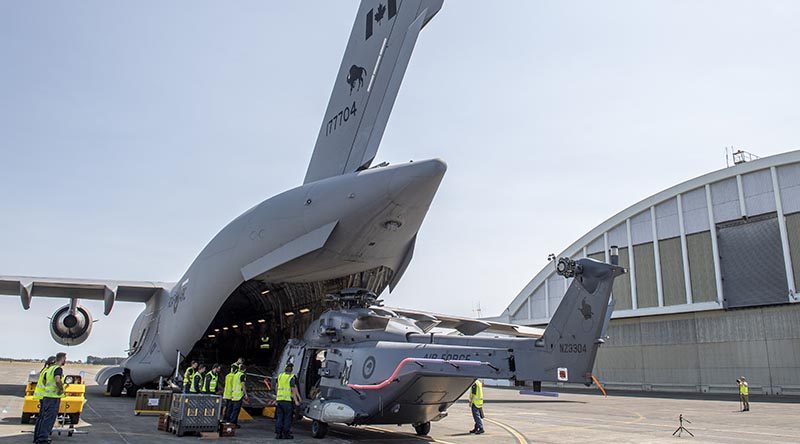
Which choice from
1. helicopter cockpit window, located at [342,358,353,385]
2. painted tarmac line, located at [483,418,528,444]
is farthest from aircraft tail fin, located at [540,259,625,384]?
helicopter cockpit window, located at [342,358,353,385]

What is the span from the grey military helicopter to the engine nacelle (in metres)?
14.1

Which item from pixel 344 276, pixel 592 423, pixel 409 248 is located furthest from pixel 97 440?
pixel 592 423

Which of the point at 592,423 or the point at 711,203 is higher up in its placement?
the point at 711,203

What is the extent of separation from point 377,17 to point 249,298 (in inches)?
341

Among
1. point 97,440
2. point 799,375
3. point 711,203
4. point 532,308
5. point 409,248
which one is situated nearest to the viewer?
point 97,440

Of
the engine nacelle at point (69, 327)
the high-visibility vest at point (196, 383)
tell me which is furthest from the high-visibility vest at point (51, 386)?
the engine nacelle at point (69, 327)

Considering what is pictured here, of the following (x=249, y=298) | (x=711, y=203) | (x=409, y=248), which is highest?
(x=711, y=203)

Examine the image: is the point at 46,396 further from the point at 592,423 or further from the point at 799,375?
the point at 799,375

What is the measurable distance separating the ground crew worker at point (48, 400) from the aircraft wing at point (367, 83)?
7.28m

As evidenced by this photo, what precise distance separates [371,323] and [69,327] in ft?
49.6

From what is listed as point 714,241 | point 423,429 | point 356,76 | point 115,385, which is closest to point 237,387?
point 423,429

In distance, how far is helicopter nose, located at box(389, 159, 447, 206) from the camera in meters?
11.6

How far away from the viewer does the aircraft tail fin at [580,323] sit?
903cm

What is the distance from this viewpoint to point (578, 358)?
9.05 meters
